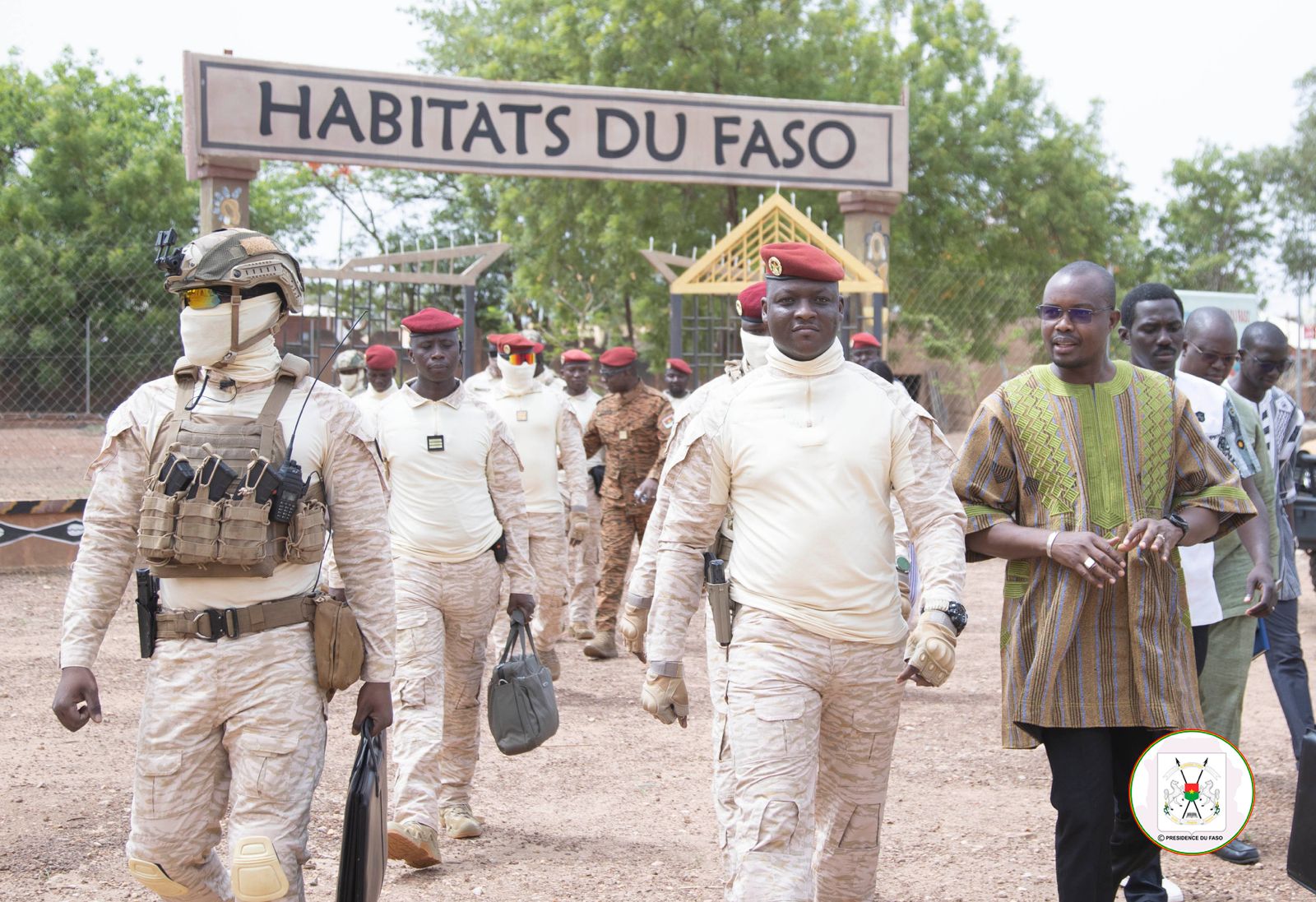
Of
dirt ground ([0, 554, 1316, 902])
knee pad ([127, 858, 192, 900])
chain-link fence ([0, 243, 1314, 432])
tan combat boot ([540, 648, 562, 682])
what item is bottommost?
dirt ground ([0, 554, 1316, 902])

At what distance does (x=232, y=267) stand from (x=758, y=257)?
27.8 feet

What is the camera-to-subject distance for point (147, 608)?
3.65 metres

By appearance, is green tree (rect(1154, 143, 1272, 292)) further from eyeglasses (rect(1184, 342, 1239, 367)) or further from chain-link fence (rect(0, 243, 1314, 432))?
eyeglasses (rect(1184, 342, 1239, 367))

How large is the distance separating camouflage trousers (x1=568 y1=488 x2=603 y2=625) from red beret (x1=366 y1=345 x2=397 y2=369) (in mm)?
2012

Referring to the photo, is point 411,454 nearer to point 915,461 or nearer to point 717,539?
point 717,539

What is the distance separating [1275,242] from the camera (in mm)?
40188

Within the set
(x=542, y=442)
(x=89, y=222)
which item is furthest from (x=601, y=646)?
(x=89, y=222)

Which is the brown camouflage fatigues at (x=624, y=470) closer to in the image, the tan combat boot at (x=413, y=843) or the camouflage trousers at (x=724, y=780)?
the tan combat boot at (x=413, y=843)

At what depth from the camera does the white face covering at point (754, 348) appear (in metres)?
6.07

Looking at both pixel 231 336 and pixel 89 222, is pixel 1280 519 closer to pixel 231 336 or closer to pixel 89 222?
pixel 231 336

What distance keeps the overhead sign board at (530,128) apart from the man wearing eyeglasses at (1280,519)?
5933 mm

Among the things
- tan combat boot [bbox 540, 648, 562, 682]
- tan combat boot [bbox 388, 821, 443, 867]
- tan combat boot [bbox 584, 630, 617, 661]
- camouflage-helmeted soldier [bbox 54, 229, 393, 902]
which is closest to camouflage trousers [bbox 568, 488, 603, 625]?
tan combat boot [bbox 584, 630, 617, 661]

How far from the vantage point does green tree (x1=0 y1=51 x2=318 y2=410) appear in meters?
13.5

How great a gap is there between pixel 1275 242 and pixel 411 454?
39486mm
